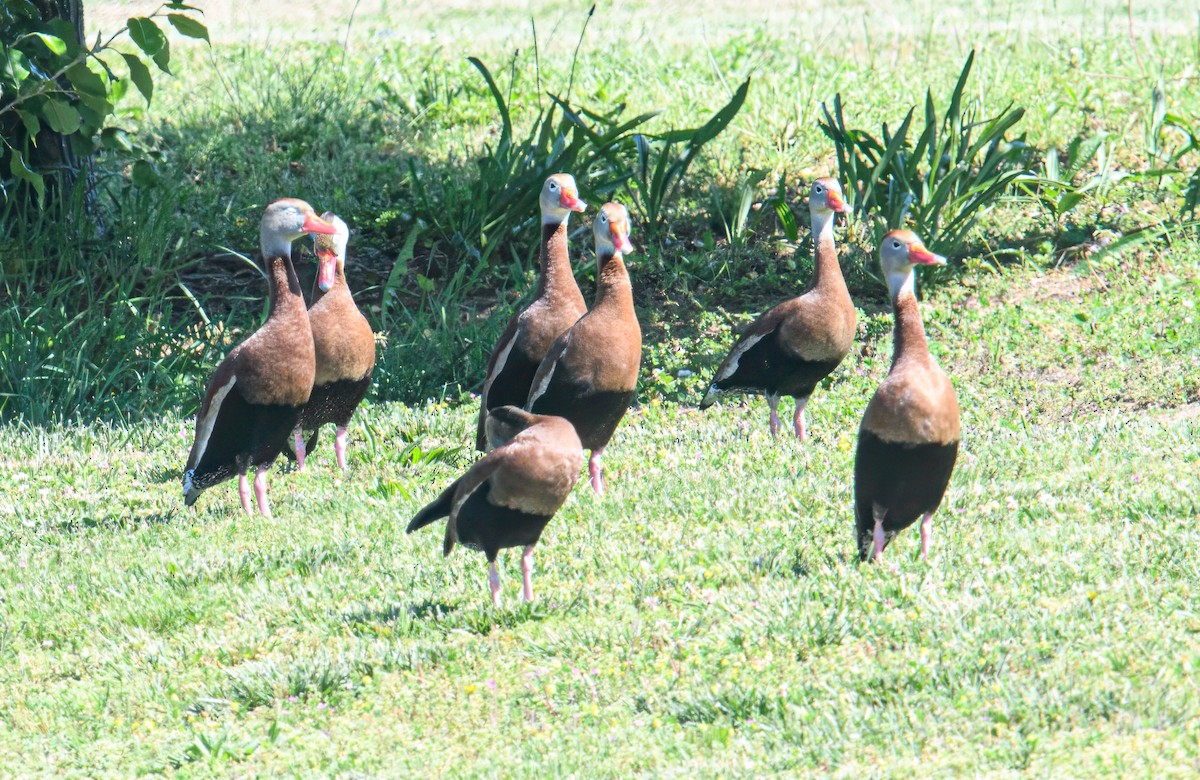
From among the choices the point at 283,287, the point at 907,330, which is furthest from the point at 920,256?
the point at 283,287

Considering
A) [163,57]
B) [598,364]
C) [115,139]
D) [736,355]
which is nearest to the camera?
[598,364]

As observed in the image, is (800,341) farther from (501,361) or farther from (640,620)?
(640,620)

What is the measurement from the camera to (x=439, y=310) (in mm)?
9500

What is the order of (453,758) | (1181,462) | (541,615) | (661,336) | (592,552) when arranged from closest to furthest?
(453,758) → (541,615) → (592,552) → (1181,462) → (661,336)

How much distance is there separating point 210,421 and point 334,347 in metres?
0.76

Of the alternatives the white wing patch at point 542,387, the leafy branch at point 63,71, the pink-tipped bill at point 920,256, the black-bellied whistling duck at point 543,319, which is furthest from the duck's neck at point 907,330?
the leafy branch at point 63,71

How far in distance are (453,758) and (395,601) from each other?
1.23 m

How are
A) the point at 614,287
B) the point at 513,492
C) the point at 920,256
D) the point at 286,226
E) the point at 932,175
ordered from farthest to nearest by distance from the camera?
the point at 932,175 < the point at 286,226 < the point at 614,287 < the point at 920,256 < the point at 513,492

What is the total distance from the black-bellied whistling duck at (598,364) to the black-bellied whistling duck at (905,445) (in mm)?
1506

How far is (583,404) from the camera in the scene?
652 cm

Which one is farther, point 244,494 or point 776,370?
point 776,370

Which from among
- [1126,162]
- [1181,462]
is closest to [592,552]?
[1181,462]

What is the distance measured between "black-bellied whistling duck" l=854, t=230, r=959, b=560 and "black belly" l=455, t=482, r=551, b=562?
118 centimetres

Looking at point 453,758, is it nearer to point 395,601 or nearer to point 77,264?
point 395,601
